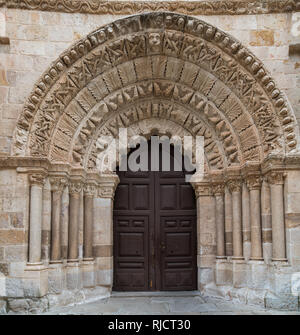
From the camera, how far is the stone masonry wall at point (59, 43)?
18.7 feet

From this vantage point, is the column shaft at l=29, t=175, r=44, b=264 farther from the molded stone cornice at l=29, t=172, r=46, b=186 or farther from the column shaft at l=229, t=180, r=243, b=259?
the column shaft at l=229, t=180, r=243, b=259

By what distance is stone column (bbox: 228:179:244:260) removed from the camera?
590 centimetres

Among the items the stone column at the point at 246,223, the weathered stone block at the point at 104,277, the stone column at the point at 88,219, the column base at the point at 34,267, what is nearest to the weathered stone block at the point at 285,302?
the stone column at the point at 246,223

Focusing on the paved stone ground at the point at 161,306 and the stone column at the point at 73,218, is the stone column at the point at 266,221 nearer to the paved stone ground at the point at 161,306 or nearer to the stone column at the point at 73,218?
the paved stone ground at the point at 161,306

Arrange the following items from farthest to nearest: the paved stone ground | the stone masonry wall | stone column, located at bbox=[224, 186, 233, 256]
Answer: stone column, located at bbox=[224, 186, 233, 256] → the stone masonry wall → the paved stone ground

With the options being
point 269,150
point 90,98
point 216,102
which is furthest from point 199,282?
point 90,98

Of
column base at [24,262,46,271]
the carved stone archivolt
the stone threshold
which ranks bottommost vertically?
the stone threshold

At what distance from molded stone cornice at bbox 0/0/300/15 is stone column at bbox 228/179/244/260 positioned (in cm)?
260

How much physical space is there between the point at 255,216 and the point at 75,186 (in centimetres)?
270

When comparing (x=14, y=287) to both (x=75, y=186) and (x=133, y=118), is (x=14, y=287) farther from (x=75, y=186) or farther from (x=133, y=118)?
(x=133, y=118)

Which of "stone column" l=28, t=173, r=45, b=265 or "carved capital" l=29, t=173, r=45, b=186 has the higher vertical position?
"carved capital" l=29, t=173, r=45, b=186

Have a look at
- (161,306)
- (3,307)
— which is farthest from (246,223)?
(3,307)

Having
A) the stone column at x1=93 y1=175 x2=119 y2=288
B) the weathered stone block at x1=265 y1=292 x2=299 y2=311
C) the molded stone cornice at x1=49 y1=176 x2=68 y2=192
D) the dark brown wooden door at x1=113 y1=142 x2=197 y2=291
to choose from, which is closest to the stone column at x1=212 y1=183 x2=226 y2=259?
the dark brown wooden door at x1=113 y1=142 x2=197 y2=291

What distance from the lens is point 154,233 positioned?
258 inches
